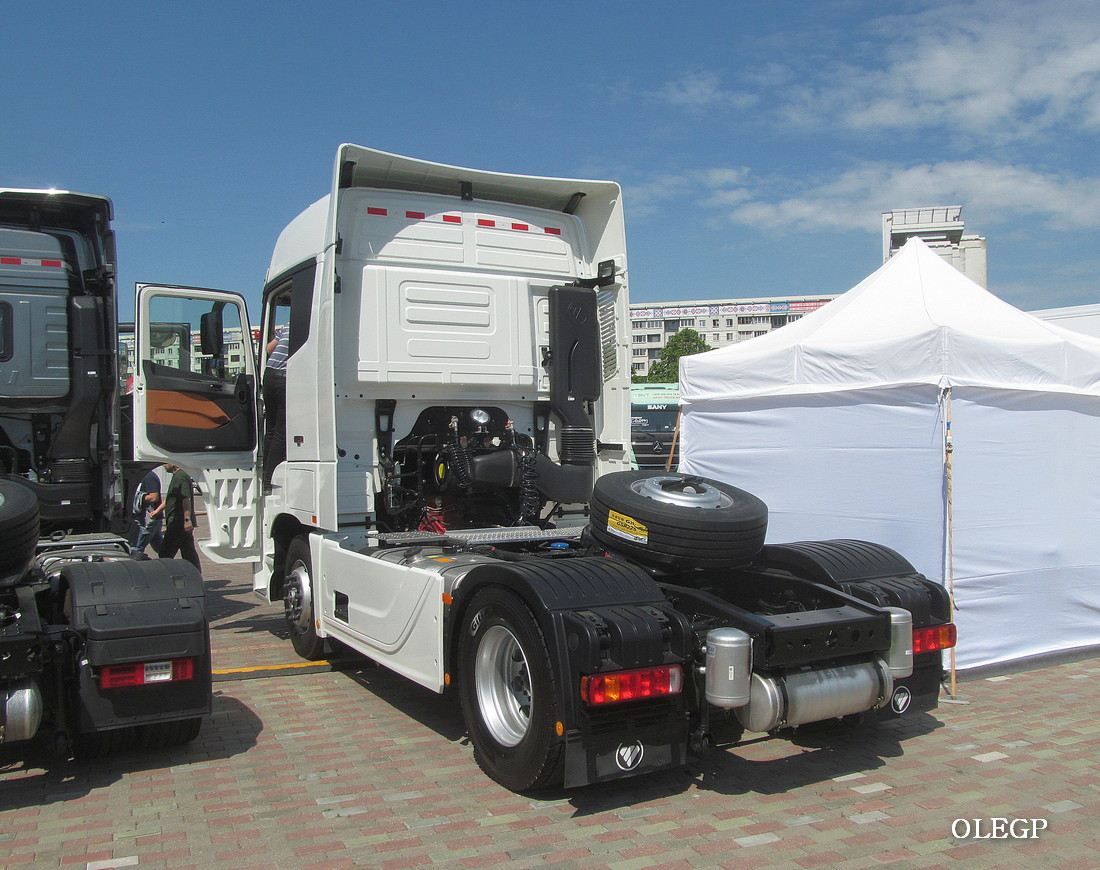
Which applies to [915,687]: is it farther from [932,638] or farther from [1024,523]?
[1024,523]

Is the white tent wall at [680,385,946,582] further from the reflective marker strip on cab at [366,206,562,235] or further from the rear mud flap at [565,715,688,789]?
the rear mud flap at [565,715,688,789]

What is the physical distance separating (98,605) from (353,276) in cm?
271

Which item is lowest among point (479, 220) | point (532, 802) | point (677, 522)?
point (532, 802)

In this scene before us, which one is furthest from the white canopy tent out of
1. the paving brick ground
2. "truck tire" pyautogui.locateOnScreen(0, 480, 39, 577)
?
"truck tire" pyautogui.locateOnScreen(0, 480, 39, 577)

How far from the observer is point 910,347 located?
21.6ft

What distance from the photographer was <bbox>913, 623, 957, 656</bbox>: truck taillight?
4707mm

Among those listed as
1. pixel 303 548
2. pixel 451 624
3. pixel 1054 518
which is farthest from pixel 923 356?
pixel 303 548

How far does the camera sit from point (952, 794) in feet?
13.9

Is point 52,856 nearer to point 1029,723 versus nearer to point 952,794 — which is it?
point 952,794

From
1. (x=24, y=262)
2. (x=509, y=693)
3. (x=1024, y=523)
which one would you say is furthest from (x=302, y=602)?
(x=1024, y=523)

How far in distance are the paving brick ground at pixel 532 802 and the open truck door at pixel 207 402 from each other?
221 cm

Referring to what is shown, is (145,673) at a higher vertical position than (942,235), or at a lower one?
lower

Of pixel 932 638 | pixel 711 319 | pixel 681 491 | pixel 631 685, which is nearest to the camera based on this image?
pixel 631 685

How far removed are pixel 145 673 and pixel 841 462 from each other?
5297 millimetres
